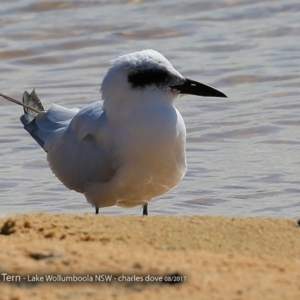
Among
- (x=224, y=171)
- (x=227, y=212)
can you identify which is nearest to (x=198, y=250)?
(x=227, y=212)

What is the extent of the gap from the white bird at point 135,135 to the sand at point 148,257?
0.97 metres

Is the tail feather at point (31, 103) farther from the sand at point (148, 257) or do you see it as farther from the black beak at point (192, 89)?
the sand at point (148, 257)

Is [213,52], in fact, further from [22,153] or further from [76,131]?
[76,131]

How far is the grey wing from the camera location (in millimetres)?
6473

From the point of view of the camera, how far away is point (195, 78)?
1089cm

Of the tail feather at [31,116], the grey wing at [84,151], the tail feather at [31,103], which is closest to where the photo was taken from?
the grey wing at [84,151]

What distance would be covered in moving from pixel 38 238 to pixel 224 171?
3.62 m

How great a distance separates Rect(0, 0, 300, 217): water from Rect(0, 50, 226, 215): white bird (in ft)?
3.94

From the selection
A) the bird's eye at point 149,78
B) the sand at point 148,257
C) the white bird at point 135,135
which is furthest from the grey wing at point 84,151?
the sand at point 148,257

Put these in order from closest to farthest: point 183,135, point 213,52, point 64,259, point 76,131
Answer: point 64,259, point 183,135, point 76,131, point 213,52

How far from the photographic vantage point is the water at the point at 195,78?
7.95 meters

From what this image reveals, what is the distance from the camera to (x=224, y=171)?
8.28m

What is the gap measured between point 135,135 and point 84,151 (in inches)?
21.5

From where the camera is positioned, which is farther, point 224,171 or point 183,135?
point 224,171
